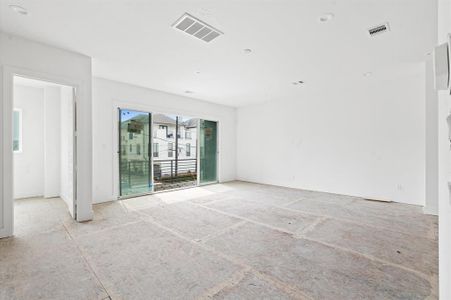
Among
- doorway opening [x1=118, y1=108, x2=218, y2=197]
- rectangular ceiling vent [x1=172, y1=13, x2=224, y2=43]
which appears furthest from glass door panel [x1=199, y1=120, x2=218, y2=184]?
rectangular ceiling vent [x1=172, y1=13, x2=224, y2=43]

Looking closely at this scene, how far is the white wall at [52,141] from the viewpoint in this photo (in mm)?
5074

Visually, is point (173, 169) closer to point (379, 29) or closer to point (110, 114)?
point (110, 114)

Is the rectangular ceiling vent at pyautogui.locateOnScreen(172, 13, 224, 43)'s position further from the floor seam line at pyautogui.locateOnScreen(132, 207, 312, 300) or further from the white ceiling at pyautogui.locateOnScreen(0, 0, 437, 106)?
the floor seam line at pyautogui.locateOnScreen(132, 207, 312, 300)

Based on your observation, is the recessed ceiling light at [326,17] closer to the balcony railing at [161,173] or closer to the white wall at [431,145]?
the white wall at [431,145]

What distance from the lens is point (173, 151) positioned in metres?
9.70

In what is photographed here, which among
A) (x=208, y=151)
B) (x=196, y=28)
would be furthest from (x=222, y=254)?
(x=208, y=151)

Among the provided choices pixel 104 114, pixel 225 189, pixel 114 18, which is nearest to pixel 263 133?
pixel 225 189

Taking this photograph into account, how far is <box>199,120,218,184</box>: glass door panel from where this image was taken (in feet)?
22.7

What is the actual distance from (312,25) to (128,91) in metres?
4.23

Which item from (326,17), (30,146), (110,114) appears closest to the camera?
(326,17)

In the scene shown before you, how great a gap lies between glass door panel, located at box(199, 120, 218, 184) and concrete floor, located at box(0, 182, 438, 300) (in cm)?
289

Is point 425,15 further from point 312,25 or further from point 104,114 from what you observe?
point 104,114

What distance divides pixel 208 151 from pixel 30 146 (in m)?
4.70

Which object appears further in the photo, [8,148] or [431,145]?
[431,145]
